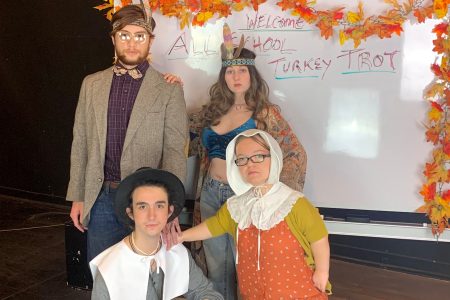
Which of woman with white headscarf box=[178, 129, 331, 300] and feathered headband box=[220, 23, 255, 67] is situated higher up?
feathered headband box=[220, 23, 255, 67]

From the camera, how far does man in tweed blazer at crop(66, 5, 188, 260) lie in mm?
2133

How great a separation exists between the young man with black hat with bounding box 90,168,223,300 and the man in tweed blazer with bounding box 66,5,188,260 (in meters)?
0.26

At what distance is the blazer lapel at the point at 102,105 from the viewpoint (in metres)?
2.14

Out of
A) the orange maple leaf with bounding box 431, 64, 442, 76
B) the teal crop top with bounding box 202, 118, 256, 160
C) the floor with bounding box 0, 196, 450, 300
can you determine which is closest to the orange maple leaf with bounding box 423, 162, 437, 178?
the orange maple leaf with bounding box 431, 64, 442, 76

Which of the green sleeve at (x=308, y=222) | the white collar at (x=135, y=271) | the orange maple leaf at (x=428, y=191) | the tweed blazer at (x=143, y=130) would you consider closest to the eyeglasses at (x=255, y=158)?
the green sleeve at (x=308, y=222)

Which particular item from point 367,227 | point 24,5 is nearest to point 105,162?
point 367,227

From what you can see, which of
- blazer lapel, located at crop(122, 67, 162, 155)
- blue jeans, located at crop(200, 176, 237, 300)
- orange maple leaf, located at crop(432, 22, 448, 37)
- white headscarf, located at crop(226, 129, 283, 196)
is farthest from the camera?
blue jeans, located at crop(200, 176, 237, 300)

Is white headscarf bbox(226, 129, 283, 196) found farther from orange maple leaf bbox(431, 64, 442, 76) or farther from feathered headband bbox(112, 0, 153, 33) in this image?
orange maple leaf bbox(431, 64, 442, 76)

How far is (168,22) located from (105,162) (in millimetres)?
1027

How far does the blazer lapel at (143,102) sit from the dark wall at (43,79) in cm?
277

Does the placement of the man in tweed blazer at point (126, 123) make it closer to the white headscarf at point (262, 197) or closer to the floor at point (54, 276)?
the white headscarf at point (262, 197)

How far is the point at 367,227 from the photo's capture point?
8.39 feet

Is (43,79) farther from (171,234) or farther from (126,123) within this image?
(171,234)

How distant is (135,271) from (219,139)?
2.80ft
